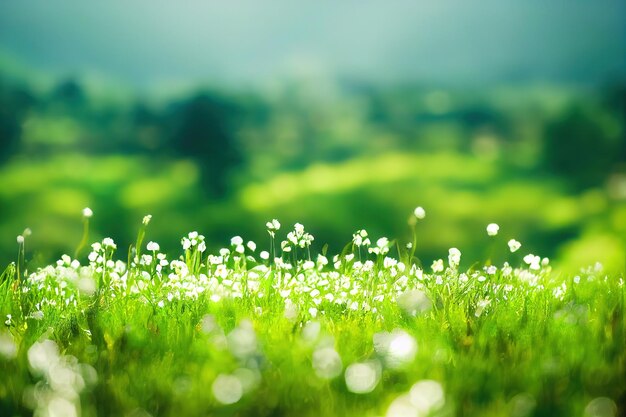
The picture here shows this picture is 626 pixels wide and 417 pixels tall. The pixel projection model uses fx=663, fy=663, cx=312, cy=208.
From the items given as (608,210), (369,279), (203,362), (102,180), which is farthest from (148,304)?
(102,180)

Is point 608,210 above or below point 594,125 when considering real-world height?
below

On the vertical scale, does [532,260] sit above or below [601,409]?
above

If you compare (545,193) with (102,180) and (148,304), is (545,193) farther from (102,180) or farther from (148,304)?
(148,304)

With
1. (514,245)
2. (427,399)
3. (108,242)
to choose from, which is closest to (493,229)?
(514,245)

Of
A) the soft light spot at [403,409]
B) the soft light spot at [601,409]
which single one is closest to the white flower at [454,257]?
the soft light spot at [601,409]

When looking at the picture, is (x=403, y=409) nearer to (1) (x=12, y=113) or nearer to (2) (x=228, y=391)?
(2) (x=228, y=391)

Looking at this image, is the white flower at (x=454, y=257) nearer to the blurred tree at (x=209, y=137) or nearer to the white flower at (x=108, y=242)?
the white flower at (x=108, y=242)

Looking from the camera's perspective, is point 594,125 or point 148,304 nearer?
point 148,304
